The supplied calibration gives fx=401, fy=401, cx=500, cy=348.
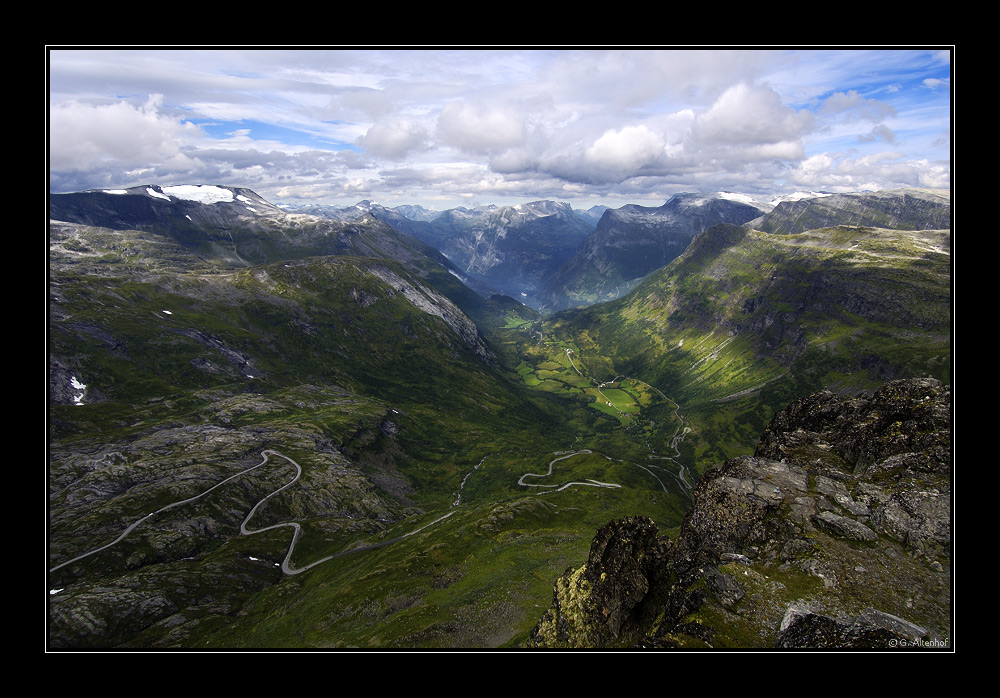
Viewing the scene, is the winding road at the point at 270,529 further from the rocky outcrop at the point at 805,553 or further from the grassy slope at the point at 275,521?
the rocky outcrop at the point at 805,553

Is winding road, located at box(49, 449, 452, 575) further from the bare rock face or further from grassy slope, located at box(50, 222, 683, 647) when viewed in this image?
the bare rock face

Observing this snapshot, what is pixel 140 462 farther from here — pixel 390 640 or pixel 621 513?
pixel 621 513

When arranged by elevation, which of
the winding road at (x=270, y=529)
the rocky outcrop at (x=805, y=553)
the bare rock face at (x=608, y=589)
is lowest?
the winding road at (x=270, y=529)

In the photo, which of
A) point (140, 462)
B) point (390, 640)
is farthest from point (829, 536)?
point (140, 462)

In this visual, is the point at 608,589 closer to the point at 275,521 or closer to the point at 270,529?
the point at 270,529

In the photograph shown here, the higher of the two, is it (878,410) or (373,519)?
(878,410)

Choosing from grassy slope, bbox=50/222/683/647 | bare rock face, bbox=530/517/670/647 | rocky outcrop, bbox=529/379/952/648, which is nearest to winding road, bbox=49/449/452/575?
grassy slope, bbox=50/222/683/647

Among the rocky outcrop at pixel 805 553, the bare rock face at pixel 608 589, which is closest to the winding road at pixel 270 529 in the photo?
the bare rock face at pixel 608 589

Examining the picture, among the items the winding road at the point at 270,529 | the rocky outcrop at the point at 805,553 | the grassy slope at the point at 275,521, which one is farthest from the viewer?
the winding road at the point at 270,529
